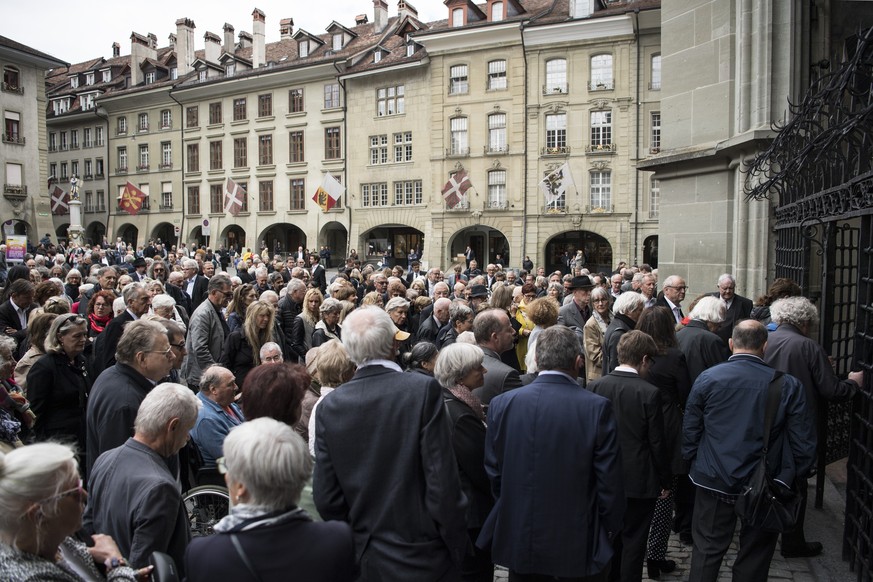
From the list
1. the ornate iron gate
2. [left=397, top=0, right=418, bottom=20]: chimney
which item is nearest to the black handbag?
the ornate iron gate

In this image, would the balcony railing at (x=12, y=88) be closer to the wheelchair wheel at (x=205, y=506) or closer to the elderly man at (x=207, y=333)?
the elderly man at (x=207, y=333)

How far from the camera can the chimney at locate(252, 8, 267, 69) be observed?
44219 mm

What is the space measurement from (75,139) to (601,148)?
41.7m

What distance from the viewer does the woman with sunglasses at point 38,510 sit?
6.79 feet

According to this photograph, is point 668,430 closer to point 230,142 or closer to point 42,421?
point 42,421

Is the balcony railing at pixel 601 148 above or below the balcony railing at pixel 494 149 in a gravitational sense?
below

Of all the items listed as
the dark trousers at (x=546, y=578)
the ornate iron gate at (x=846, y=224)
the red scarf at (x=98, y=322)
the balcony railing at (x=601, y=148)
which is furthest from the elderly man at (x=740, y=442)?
the balcony railing at (x=601, y=148)

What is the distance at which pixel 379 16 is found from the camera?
42875 millimetres

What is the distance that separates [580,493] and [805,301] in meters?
2.98

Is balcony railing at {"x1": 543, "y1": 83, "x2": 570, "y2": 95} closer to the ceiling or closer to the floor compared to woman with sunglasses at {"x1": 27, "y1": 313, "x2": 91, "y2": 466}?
closer to the ceiling

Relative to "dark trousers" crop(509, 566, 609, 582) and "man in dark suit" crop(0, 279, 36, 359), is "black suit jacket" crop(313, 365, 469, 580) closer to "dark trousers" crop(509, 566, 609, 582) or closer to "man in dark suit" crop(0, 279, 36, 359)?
"dark trousers" crop(509, 566, 609, 582)

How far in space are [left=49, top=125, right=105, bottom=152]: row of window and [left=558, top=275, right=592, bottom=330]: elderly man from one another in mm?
51894

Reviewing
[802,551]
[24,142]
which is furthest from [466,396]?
[24,142]

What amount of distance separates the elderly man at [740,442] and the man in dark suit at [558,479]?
115 cm
